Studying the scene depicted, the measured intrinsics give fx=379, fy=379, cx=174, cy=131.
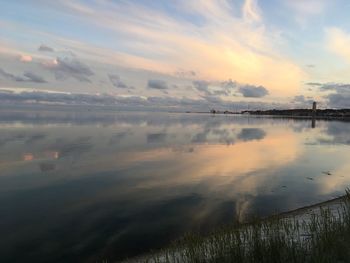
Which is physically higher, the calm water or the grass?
the grass

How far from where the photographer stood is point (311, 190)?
61.0 ft

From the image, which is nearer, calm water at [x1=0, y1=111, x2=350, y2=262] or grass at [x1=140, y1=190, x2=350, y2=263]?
grass at [x1=140, y1=190, x2=350, y2=263]

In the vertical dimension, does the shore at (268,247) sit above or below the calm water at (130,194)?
above

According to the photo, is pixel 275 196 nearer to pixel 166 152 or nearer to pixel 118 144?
pixel 166 152

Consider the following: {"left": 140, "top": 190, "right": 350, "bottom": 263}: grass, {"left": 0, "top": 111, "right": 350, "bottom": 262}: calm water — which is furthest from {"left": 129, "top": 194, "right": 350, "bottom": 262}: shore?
{"left": 0, "top": 111, "right": 350, "bottom": 262}: calm water

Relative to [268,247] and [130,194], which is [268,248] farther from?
[130,194]

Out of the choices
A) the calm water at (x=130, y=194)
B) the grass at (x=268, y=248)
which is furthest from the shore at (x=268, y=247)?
the calm water at (x=130, y=194)

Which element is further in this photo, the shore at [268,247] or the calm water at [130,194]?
the calm water at [130,194]

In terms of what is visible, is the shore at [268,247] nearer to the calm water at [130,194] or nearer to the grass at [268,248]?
the grass at [268,248]

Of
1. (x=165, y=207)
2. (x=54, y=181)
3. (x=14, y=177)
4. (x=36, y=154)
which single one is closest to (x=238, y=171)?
(x=165, y=207)

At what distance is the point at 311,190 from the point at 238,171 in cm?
554

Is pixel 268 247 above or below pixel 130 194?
above

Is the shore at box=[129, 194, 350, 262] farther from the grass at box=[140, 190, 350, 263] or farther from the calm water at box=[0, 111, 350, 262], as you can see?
the calm water at box=[0, 111, 350, 262]

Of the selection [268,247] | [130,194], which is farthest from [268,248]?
[130,194]
